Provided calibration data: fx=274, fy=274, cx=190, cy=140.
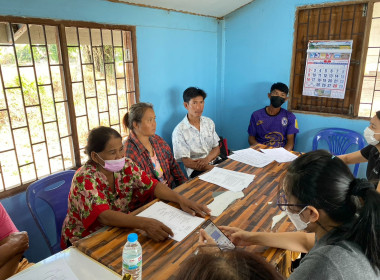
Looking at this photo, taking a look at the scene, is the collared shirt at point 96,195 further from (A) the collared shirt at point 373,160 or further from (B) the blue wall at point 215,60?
(A) the collared shirt at point 373,160

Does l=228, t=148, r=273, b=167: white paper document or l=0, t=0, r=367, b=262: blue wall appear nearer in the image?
l=228, t=148, r=273, b=167: white paper document

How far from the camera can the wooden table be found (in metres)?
1.15

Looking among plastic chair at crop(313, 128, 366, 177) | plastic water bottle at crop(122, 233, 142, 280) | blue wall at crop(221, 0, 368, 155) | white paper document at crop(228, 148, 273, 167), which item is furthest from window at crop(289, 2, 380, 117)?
plastic water bottle at crop(122, 233, 142, 280)

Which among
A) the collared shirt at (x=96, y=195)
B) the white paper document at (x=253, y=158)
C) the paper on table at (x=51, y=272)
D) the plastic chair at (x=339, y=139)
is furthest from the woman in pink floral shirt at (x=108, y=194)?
the plastic chair at (x=339, y=139)

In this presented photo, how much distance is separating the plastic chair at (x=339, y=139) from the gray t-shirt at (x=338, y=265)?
2612 millimetres

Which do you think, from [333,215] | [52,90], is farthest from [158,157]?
[333,215]

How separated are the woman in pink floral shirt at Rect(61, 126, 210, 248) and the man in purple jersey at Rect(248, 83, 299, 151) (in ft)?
6.64

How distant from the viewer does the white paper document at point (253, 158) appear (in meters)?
2.28

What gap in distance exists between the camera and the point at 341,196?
901mm

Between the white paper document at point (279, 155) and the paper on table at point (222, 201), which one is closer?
the paper on table at point (222, 201)

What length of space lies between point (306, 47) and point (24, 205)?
132 inches

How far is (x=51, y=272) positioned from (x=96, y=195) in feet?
1.46

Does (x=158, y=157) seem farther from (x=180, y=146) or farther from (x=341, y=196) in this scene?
(x=341, y=196)

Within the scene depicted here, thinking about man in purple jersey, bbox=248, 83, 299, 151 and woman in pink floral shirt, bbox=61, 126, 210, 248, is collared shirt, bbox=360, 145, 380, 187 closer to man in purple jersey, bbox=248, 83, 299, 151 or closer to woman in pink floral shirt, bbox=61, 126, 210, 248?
man in purple jersey, bbox=248, 83, 299, 151
